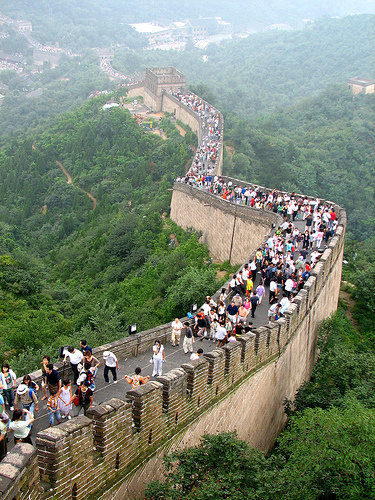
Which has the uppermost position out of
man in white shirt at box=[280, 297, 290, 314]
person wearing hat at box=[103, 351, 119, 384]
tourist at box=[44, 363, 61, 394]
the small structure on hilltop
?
the small structure on hilltop

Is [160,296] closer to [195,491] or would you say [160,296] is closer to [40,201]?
[195,491]

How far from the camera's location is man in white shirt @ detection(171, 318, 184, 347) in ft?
52.2

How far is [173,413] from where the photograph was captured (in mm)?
11016

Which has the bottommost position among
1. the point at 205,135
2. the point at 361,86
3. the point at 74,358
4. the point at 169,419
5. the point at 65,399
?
the point at 205,135

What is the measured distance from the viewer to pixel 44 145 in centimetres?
7006

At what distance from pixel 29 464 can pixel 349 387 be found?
12711 mm

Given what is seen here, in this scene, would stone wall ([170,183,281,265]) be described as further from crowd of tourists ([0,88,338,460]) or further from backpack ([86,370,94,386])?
backpack ([86,370,94,386])

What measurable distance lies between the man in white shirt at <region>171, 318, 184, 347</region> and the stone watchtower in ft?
184

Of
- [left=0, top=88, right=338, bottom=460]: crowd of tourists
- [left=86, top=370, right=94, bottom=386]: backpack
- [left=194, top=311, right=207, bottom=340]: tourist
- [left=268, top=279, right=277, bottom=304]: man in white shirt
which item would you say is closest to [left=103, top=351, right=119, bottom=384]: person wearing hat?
[left=0, top=88, right=338, bottom=460]: crowd of tourists

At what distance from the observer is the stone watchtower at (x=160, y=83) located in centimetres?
6928

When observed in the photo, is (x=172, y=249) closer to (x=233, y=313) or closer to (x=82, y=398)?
(x=233, y=313)

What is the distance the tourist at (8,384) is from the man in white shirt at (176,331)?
17.3 ft

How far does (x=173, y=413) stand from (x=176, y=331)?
5005 millimetres

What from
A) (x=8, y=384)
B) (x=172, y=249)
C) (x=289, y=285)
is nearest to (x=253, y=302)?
(x=289, y=285)
